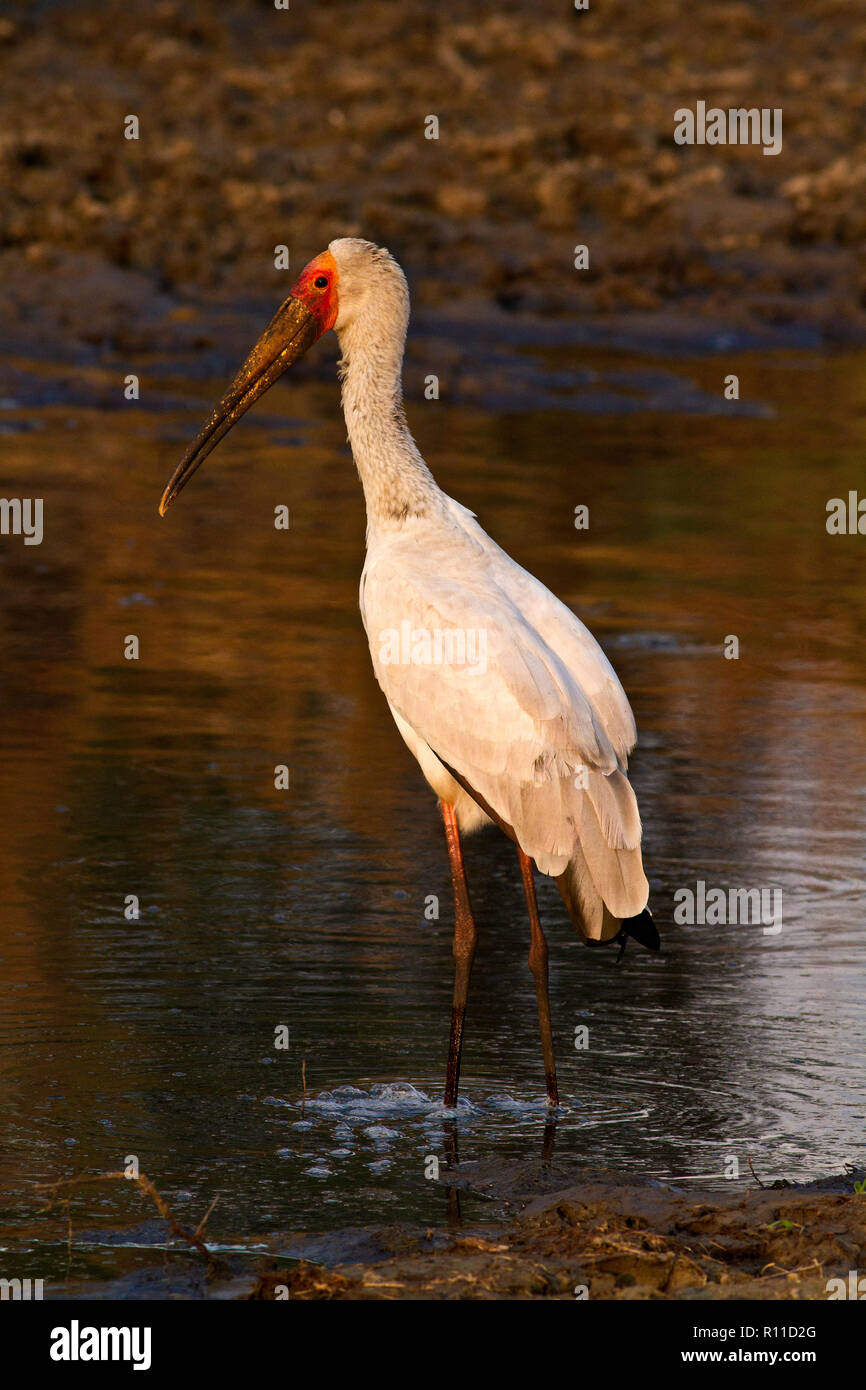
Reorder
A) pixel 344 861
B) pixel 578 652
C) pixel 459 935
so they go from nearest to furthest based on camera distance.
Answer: pixel 578 652 → pixel 459 935 → pixel 344 861

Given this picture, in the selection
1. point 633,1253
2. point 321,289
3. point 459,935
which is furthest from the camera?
point 321,289

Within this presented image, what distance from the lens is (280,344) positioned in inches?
283

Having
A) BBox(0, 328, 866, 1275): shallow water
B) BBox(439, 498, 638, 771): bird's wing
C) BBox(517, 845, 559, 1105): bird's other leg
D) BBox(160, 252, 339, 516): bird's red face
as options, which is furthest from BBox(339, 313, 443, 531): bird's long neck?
BBox(0, 328, 866, 1275): shallow water

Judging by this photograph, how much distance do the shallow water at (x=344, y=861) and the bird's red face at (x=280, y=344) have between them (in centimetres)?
146

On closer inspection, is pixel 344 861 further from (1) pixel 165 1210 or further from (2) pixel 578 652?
(1) pixel 165 1210

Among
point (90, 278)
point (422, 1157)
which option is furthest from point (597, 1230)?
point (90, 278)

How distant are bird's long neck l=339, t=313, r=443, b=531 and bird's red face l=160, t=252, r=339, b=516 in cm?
11

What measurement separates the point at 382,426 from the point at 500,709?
107 centimetres

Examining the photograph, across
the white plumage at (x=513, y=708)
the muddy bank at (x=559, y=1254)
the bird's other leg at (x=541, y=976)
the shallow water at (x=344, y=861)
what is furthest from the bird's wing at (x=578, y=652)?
the muddy bank at (x=559, y=1254)

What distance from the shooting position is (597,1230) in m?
4.97

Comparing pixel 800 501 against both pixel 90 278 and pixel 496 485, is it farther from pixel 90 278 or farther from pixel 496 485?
pixel 90 278

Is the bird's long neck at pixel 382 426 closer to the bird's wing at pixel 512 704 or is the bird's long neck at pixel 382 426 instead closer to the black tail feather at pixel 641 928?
the bird's wing at pixel 512 704

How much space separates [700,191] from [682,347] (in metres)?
4.65

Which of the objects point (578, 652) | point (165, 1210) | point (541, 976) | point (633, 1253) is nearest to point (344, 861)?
point (541, 976)
